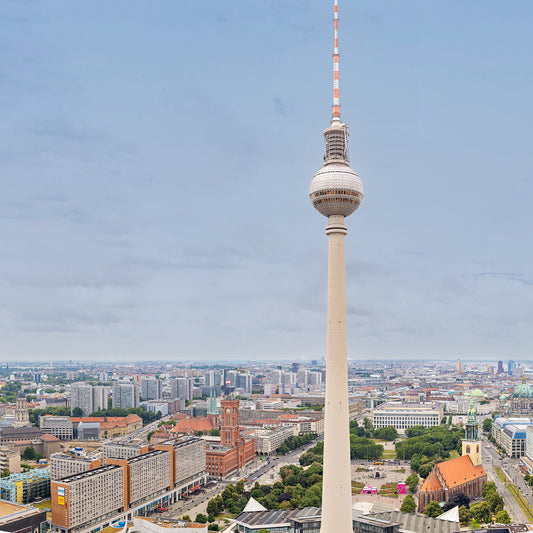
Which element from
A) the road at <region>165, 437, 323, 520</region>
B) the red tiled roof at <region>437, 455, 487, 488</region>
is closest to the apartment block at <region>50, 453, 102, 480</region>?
the road at <region>165, 437, 323, 520</region>

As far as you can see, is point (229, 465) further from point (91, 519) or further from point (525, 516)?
point (525, 516)

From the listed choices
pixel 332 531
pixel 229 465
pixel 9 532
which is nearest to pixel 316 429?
pixel 229 465

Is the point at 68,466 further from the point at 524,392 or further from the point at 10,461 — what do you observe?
the point at 524,392

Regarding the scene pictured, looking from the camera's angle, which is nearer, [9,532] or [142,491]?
[9,532]

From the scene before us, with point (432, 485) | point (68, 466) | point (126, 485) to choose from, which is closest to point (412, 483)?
point (432, 485)

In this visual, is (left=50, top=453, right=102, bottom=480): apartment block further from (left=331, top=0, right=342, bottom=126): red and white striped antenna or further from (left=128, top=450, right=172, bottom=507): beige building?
(left=331, top=0, right=342, bottom=126): red and white striped antenna

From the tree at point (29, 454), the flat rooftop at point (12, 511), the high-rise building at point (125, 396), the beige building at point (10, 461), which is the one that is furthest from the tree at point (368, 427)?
the flat rooftop at point (12, 511)
